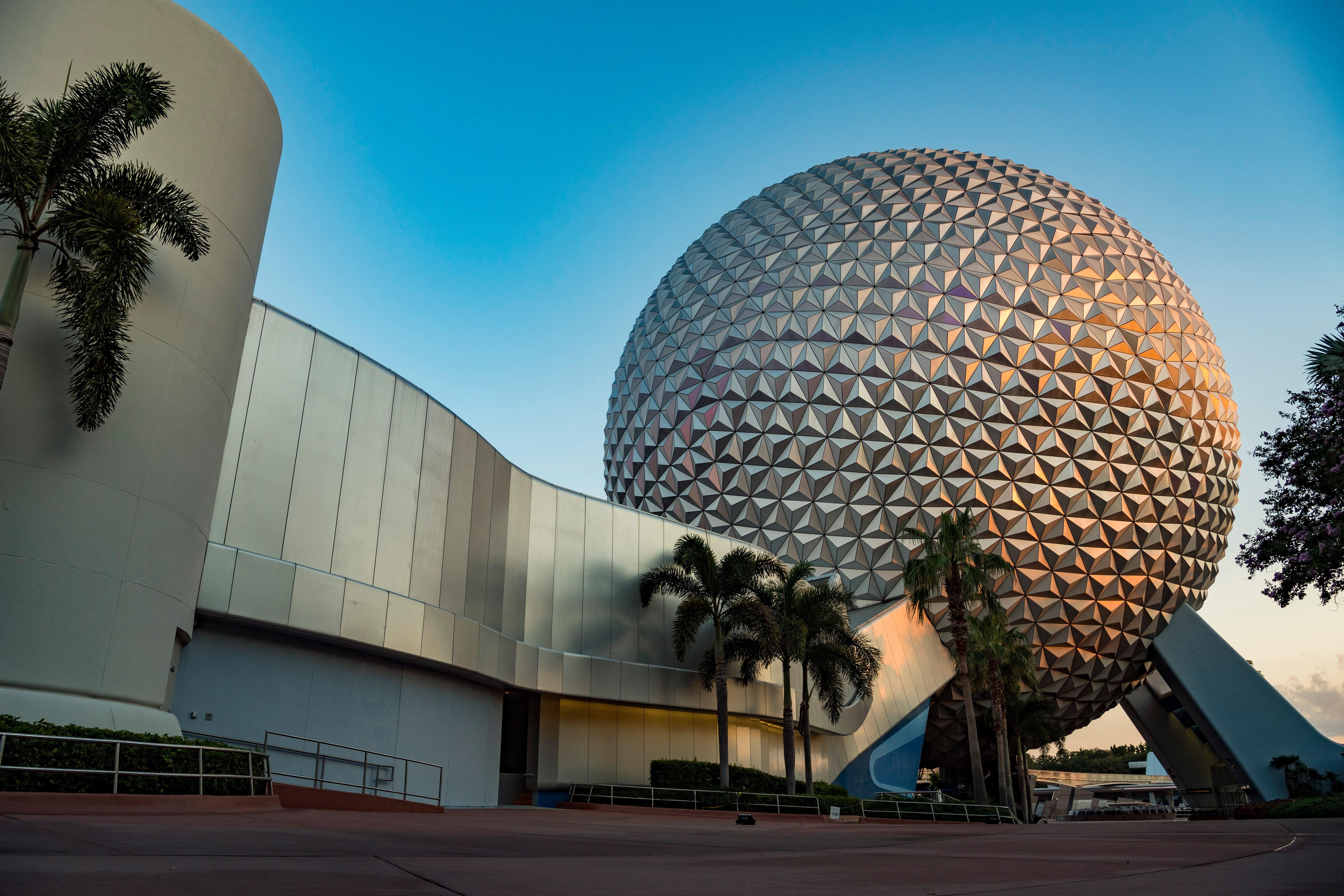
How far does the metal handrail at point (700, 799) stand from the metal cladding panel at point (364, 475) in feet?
32.7

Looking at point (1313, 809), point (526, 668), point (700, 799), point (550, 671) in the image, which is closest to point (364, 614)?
point (526, 668)

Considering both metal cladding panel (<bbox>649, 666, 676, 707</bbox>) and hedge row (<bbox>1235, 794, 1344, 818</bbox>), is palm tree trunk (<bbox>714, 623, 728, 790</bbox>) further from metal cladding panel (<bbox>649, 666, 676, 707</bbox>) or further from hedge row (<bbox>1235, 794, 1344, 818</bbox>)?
hedge row (<bbox>1235, 794, 1344, 818</bbox>)

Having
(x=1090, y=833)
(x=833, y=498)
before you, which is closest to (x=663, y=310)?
(x=833, y=498)

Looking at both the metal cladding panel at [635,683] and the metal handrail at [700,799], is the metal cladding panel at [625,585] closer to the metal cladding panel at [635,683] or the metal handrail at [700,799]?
the metal cladding panel at [635,683]

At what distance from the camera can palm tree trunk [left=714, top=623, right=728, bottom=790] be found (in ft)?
88.8

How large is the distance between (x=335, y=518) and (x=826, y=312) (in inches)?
1043

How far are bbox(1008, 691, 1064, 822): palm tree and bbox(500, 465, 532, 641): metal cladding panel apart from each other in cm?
2555

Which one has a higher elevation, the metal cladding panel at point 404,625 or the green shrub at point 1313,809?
the metal cladding panel at point 404,625

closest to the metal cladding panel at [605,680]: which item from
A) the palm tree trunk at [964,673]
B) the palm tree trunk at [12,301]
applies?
the palm tree trunk at [964,673]

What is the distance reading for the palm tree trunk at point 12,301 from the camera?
40.4 feet

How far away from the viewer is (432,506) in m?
23.8

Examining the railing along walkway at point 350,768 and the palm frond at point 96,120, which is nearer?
the palm frond at point 96,120

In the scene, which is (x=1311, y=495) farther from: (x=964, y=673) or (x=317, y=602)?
(x=317, y=602)

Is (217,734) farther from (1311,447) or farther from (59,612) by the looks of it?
(1311,447)
